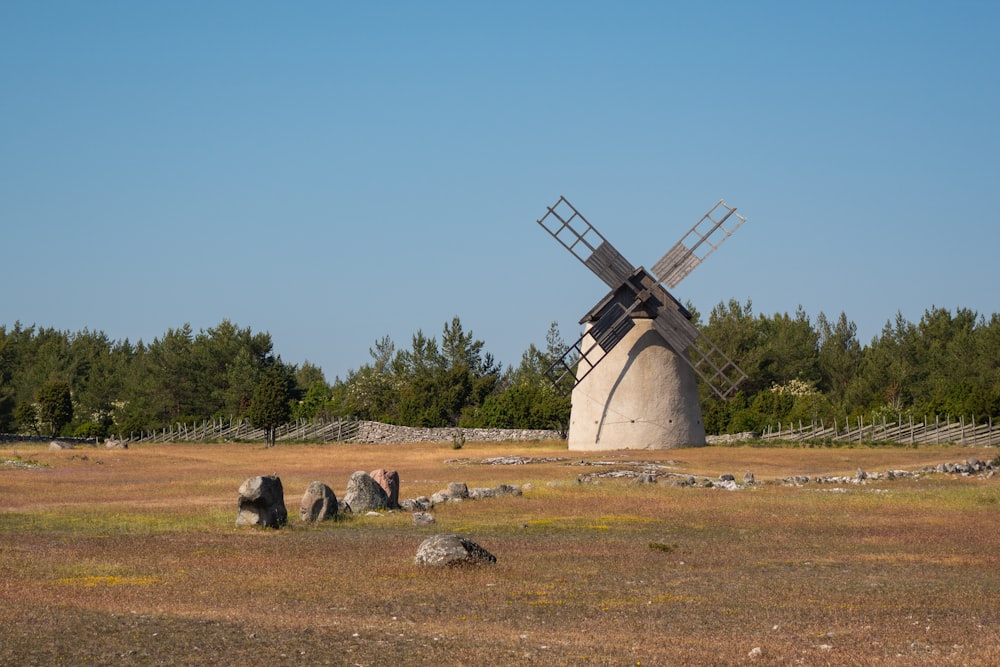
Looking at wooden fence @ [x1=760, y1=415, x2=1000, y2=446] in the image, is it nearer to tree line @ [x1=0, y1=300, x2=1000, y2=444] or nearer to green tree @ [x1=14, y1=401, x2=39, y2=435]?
tree line @ [x1=0, y1=300, x2=1000, y2=444]

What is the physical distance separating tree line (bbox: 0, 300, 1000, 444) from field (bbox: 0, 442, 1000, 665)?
154 feet

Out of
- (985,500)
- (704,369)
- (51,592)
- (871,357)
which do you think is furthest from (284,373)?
→ (51,592)

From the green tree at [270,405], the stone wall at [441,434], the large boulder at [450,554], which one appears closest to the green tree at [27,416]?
the green tree at [270,405]

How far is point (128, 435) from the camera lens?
104375 millimetres

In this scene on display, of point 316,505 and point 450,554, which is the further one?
point 316,505

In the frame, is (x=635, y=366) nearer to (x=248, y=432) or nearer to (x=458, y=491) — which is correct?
(x=458, y=491)

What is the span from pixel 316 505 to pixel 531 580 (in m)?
11.0

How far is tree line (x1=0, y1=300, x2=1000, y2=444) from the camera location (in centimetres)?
8844

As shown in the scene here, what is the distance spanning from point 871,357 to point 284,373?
59.0 m

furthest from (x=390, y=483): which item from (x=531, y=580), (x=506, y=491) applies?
(x=531, y=580)

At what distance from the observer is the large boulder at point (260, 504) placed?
28.3m

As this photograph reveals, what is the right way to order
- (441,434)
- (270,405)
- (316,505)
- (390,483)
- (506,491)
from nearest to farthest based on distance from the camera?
(316,505), (390,483), (506,491), (270,405), (441,434)

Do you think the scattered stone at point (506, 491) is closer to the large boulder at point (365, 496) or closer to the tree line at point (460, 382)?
the large boulder at point (365, 496)

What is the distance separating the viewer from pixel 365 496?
32.5 metres
